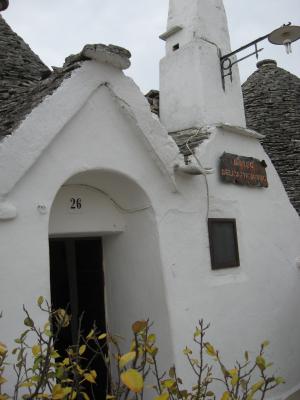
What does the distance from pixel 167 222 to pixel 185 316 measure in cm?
116

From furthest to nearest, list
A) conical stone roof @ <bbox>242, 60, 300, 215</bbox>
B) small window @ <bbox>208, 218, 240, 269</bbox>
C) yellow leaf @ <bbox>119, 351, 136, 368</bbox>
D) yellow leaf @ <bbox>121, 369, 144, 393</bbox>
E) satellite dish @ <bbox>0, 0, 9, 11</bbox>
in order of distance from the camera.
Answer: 1. conical stone roof @ <bbox>242, 60, 300, 215</bbox>
2. satellite dish @ <bbox>0, 0, 9, 11</bbox>
3. small window @ <bbox>208, 218, 240, 269</bbox>
4. yellow leaf @ <bbox>119, 351, 136, 368</bbox>
5. yellow leaf @ <bbox>121, 369, 144, 393</bbox>

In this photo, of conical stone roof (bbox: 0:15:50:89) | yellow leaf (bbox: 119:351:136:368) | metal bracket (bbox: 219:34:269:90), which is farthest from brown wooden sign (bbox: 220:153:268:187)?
yellow leaf (bbox: 119:351:136:368)

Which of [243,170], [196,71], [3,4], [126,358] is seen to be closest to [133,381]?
[126,358]

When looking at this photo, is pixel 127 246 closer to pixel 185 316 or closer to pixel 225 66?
pixel 185 316

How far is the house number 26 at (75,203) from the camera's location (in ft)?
15.2

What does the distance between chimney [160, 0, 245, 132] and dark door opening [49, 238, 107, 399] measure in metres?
2.68

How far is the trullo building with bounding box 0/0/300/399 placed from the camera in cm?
368

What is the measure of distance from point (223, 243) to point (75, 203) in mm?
2205

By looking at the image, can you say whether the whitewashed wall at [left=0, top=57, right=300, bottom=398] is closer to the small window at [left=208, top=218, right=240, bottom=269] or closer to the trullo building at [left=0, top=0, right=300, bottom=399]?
the trullo building at [left=0, top=0, right=300, bottom=399]

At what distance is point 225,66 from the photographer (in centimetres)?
677

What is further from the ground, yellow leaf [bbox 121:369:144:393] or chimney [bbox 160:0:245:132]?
chimney [bbox 160:0:245:132]

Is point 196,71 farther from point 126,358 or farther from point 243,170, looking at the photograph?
point 126,358

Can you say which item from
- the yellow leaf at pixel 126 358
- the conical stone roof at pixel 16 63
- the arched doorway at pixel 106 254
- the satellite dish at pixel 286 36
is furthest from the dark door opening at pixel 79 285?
the satellite dish at pixel 286 36

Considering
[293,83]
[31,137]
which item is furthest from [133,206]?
[293,83]
